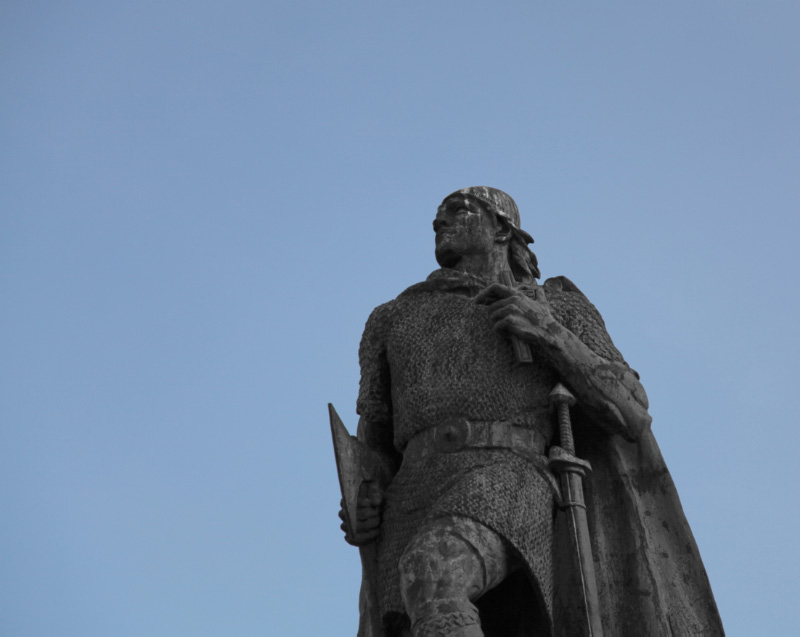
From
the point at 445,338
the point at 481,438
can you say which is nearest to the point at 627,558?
the point at 481,438

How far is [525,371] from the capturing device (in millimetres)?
8961

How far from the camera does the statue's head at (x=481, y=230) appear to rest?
977cm

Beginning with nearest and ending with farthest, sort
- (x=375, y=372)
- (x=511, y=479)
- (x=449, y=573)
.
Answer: (x=449, y=573)
(x=511, y=479)
(x=375, y=372)

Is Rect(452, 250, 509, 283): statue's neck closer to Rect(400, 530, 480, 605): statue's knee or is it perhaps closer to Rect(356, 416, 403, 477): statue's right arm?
Rect(356, 416, 403, 477): statue's right arm

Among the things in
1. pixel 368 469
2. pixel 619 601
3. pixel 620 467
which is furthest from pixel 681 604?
pixel 368 469

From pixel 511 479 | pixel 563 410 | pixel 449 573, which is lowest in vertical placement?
pixel 449 573

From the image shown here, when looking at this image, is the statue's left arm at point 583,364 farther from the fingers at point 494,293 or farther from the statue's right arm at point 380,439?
the statue's right arm at point 380,439

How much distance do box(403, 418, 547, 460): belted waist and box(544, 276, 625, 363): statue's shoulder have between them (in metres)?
0.82

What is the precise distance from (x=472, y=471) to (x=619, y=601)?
4.12 ft

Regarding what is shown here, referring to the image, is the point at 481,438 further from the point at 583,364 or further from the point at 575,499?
the point at 583,364

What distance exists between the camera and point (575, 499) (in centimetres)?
839

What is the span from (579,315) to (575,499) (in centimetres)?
153

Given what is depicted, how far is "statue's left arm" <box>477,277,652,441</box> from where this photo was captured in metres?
8.75

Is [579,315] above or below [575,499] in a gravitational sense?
above
